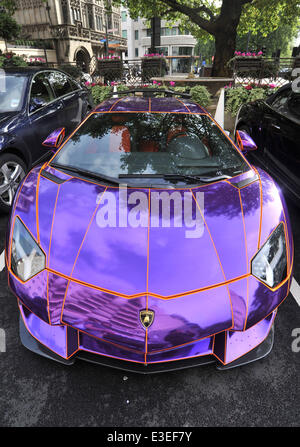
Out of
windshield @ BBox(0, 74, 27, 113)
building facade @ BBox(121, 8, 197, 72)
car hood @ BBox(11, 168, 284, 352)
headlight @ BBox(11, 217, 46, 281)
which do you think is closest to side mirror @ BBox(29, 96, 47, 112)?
windshield @ BBox(0, 74, 27, 113)

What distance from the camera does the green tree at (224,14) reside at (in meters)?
11.1

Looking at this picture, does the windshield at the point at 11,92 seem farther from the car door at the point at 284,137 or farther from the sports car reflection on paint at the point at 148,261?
the car door at the point at 284,137

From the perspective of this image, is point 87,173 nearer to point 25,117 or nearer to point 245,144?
point 245,144

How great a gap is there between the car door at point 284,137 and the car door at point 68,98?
127 inches

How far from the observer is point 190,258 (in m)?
1.65

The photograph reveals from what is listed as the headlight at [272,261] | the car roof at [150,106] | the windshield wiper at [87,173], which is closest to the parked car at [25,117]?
the car roof at [150,106]

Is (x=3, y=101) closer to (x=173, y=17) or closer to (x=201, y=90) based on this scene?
(x=201, y=90)

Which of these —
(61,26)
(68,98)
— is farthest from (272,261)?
(61,26)

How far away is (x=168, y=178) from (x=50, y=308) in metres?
1.21

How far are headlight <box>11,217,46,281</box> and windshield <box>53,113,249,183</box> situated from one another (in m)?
0.72

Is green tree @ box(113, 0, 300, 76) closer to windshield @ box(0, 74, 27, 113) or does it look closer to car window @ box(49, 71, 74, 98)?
car window @ box(49, 71, 74, 98)

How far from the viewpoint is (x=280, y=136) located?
149 inches

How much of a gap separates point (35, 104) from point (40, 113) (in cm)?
13
